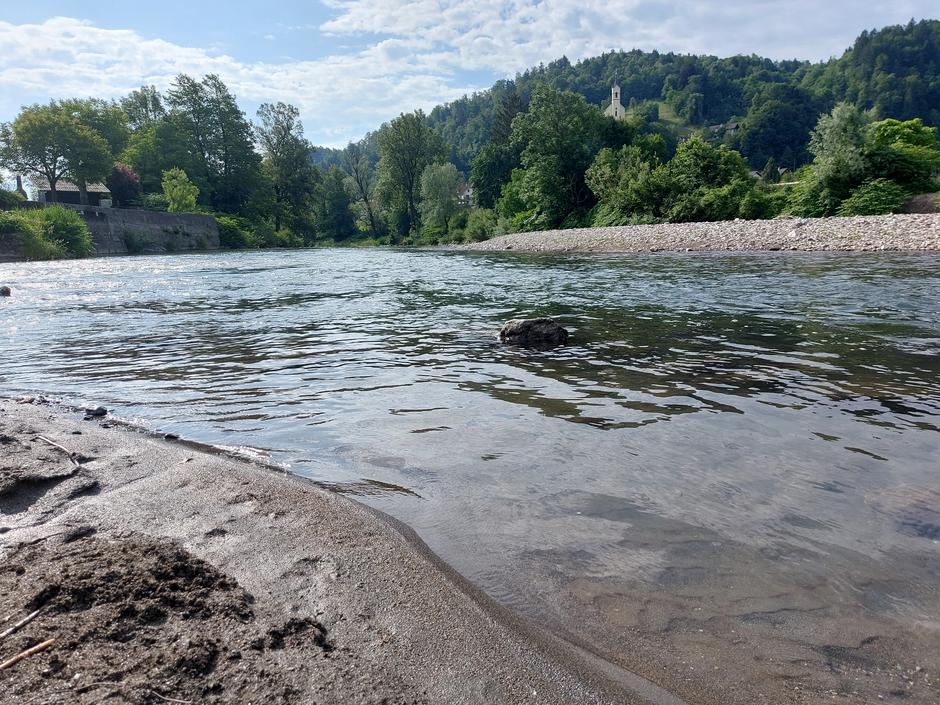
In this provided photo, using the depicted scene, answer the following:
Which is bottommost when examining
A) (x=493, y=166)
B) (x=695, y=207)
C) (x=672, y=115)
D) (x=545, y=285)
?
(x=545, y=285)

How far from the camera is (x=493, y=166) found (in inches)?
3140

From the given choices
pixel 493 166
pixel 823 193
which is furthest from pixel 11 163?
pixel 823 193

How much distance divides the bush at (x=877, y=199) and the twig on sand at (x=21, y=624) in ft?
131

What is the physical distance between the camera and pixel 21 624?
2.04m

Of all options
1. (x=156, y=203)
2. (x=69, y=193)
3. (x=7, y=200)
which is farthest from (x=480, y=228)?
(x=69, y=193)

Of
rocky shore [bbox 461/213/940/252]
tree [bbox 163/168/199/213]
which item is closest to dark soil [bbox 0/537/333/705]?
rocky shore [bbox 461/213/940/252]

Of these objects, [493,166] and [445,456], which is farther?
[493,166]

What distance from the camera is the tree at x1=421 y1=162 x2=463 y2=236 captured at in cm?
7531

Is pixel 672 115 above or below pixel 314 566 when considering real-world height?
above

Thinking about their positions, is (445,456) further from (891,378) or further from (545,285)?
(545,285)

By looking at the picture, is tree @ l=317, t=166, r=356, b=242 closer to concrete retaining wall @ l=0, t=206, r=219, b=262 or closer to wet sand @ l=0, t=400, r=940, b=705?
concrete retaining wall @ l=0, t=206, r=219, b=262

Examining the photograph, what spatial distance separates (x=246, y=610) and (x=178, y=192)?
79.6 metres

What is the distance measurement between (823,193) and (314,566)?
41.1 m

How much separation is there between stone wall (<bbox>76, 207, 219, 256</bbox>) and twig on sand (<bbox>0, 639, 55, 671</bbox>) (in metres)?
58.4
